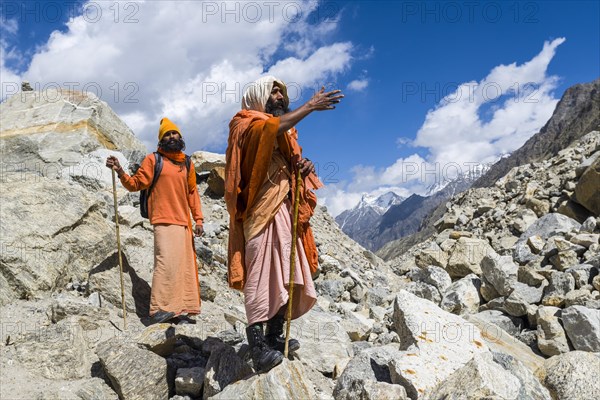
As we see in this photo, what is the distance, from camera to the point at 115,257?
5.68 meters

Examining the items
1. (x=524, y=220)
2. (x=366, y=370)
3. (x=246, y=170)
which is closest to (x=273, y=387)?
(x=366, y=370)

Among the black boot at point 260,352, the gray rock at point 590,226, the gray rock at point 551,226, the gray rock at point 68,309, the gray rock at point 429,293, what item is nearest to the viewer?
the black boot at point 260,352

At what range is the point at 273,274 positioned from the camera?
11.6 feet

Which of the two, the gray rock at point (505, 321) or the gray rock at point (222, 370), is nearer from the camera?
the gray rock at point (222, 370)

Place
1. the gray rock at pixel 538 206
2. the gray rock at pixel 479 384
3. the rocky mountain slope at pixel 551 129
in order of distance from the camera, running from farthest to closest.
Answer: the rocky mountain slope at pixel 551 129
the gray rock at pixel 538 206
the gray rock at pixel 479 384

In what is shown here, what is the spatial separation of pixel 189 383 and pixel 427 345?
1.97m

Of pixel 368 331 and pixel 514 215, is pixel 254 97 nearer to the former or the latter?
pixel 368 331

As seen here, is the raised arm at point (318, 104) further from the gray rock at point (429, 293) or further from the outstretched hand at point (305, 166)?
the gray rock at point (429, 293)

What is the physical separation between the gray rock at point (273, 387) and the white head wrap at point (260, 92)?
2041 mm

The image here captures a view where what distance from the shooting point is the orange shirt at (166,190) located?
16.7ft

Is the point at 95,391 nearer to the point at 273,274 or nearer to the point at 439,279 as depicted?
the point at 273,274

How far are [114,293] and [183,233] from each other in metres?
1.09

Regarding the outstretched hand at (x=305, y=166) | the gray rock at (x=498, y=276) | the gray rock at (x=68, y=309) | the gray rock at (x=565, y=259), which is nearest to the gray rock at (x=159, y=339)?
the gray rock at (x=68, y=309)

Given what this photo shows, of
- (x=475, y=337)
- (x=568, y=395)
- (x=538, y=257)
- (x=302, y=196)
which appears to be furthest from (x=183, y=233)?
(x=538, y=257)
